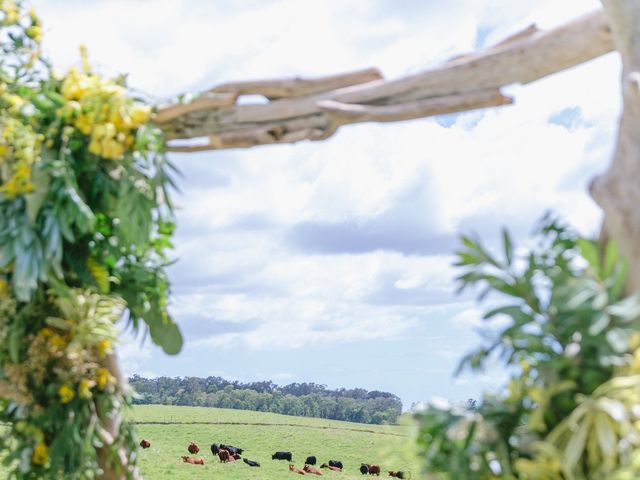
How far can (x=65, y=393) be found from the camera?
3.77 metres

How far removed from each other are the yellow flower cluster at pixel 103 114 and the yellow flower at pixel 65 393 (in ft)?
3.69

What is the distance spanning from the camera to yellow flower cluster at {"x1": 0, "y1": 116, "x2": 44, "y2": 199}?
12.0 ft

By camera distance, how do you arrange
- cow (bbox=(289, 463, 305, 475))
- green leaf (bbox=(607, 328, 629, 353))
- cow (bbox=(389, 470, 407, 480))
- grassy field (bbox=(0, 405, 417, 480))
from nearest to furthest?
green leaf (bbox=(607, 328, 629, 353)), grassy field (bbox=(0, 405, 417, 480)), cow (bbox=(289, 463, 305, 475)), cow (bbox=(389, 470, 407, 480))

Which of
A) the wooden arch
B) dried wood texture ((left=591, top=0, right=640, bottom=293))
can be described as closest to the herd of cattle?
the wooden arch

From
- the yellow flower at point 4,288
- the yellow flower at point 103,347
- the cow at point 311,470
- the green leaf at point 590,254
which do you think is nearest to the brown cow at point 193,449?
the cow at point 311,470

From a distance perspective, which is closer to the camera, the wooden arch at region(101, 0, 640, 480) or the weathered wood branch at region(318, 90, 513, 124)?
the wooden arch at region(101, 0, 640, 480)

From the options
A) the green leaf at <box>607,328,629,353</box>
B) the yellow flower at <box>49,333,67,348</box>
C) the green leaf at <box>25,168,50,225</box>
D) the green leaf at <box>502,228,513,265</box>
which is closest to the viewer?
the green leaf at <box>607,328,629,353</box>

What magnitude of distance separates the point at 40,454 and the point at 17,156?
4.77ft

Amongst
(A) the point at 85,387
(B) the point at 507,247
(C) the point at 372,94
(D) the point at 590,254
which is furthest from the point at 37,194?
(D) the point at 590,254

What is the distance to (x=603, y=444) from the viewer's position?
2119 millimetres

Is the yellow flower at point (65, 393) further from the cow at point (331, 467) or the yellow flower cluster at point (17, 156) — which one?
the cow at point (331, 467)

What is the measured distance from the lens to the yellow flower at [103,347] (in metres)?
3.84

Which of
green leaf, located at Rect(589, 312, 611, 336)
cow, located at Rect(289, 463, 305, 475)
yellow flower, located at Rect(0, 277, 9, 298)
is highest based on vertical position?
green leaf, located at Rect(589, 312, 611, 336)

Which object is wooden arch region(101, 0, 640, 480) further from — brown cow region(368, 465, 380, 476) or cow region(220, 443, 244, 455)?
brown cow region(368, 465, 380, 476)
